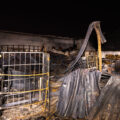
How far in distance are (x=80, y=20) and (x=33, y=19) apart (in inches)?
114

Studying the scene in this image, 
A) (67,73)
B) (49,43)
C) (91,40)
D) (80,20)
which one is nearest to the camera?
(67,73)

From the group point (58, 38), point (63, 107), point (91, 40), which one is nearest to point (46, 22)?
point (58, 38)

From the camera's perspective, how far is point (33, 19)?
5.83 metres

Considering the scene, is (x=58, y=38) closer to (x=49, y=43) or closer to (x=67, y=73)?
(x=49, y=43)

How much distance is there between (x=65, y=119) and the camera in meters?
3.55

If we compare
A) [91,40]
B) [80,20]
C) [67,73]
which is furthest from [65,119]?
[91,40]

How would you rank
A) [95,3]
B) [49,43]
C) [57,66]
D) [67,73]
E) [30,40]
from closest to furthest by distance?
1. [67,73]
2. [95,3]
3. [57,66]
4. [30,40]
5. [49,43]

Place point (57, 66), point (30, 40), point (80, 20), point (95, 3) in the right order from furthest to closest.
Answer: point (30, 40)
point (57, 66)
point (80, 20)
point (95, 3)

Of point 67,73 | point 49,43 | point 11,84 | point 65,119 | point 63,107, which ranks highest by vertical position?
point 49,43

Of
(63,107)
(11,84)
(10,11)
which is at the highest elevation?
(10,11)

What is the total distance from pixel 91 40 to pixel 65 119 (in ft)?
31.1

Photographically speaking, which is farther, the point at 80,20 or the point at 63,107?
the point at 80,20

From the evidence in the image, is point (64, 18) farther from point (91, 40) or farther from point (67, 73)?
point (91, 40)

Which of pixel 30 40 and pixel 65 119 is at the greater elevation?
pixel 30 40
